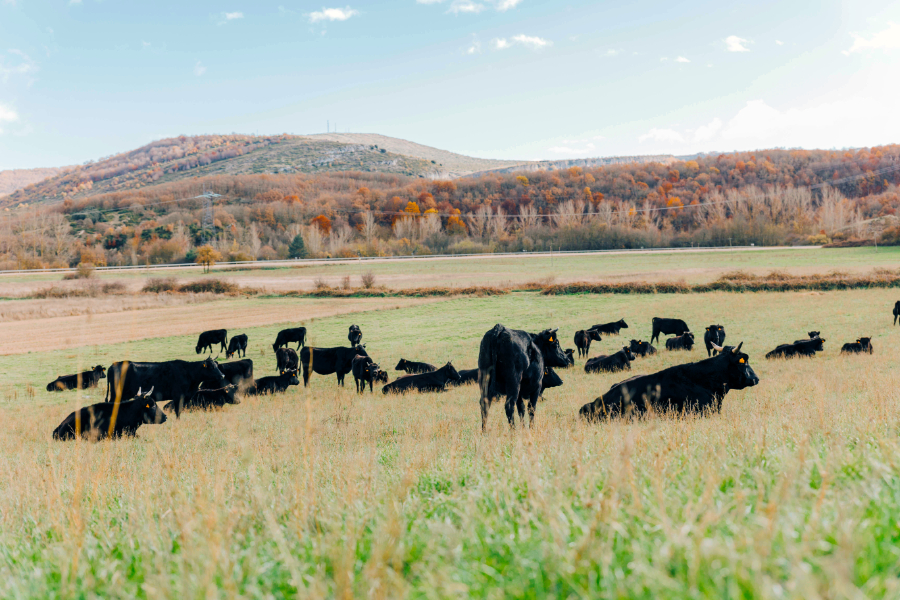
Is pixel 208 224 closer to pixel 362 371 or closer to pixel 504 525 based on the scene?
pixel 362 371

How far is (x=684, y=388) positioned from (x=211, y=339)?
22028mm

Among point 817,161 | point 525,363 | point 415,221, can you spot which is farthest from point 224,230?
point 817,161

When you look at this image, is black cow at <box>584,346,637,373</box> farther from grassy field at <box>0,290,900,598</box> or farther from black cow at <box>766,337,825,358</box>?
grassy field at <box>0,290,900,598</box>

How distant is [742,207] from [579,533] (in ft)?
389

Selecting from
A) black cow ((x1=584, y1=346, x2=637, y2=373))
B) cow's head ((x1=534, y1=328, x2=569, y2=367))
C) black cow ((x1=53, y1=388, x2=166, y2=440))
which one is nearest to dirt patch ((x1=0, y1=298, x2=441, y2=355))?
black cow ((x1=53, y1=388, x2=166, y2=440))

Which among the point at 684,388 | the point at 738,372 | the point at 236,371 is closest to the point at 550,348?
the point at 684,388

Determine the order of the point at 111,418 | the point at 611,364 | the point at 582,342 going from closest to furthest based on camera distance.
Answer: the point at 111,418
the point at 611,364
the point at 582,342

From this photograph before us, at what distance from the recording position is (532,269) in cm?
6131

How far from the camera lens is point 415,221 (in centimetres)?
11106

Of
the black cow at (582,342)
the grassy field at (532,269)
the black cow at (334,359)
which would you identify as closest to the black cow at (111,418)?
the black cow at (334,359)

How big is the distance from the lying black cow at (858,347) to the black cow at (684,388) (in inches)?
437

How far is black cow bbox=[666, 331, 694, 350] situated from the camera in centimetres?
2143

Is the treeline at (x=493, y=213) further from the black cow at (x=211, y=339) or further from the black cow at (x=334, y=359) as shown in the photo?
the black cow at (x=334, y=359)

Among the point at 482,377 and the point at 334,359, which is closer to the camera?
the point at 482,377
